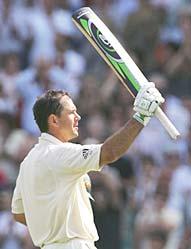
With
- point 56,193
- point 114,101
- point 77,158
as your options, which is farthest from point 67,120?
point 114,101

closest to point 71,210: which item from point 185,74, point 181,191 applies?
point 181,191

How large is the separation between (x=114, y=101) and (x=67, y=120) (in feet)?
18.8

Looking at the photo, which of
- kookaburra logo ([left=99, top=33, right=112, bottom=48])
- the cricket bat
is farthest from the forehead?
kookaburra logo ([left=99, top=33, right=112, bottom=48])

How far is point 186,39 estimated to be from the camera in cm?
1252

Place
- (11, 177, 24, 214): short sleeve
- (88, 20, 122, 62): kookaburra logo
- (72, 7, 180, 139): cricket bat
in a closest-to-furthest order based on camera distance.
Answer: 1. (72, 7, 180, 139): cricket bat
2. (88, 20, 122, 62): kookaburra logo
3. (11, 177, 24, 214): short sleeve

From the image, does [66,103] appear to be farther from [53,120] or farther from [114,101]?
[114,101]

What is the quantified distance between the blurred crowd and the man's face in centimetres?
384

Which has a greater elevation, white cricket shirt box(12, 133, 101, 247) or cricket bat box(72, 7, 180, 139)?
cricket bat box(72, 7, 180, 139)

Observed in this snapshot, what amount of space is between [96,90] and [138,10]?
138cm

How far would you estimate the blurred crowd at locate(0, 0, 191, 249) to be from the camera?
10.9m

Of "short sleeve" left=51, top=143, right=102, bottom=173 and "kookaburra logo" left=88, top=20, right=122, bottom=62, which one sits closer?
"short sleeve" left=51, top=143, right=102, bottom=173

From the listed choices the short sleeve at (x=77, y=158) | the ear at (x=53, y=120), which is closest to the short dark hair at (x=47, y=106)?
the ear at (x=53, y=120)

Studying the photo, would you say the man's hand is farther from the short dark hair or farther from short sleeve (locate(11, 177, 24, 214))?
short sleeve (locate(11, 177, 24, 214))

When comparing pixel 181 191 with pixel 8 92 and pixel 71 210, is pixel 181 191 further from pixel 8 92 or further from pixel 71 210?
pixel 71 210
